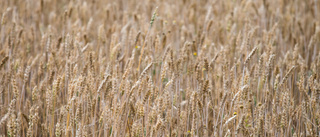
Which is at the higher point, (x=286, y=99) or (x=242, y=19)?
(x=242, y=19)

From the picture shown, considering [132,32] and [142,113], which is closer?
[142,113]

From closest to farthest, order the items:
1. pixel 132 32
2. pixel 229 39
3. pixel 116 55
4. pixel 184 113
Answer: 1. pixel 184 113
2. pixel 116 55
3. pixel 132 32
4. pixel 229 39

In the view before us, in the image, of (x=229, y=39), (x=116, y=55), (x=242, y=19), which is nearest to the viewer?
(x=116, y=55)

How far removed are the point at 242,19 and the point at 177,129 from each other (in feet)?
5.44

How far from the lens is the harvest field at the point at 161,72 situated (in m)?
1.54

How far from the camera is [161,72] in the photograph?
1610 millimetres

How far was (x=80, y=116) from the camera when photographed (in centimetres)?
148

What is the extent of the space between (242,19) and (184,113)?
5.42ft

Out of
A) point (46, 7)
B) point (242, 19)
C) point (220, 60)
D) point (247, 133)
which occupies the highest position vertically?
point (46, 7)

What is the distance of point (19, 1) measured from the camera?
3.37 meters

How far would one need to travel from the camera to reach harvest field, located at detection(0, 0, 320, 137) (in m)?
1.54

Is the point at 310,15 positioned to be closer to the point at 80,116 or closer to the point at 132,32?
the point at 132,32

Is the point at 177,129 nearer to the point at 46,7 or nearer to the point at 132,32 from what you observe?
the point at 132,32

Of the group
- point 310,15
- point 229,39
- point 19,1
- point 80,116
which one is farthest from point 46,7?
point 310,15
